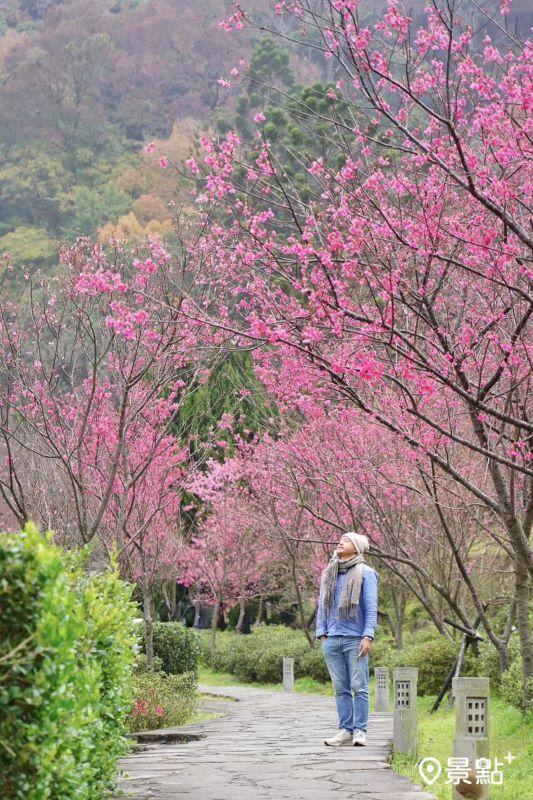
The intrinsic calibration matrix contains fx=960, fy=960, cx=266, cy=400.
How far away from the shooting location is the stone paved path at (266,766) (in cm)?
579

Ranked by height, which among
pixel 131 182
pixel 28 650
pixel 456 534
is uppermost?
pixel 131 182

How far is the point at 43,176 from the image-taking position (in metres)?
52.1

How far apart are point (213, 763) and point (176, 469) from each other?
42.4 ft

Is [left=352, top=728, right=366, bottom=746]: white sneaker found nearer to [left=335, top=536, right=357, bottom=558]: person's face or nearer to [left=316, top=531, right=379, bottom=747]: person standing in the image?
[left=316, top=531, right=379, bottom=747]: person standing

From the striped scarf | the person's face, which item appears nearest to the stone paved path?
the striped scarf

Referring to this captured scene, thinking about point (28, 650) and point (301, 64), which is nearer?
point (28, 650)

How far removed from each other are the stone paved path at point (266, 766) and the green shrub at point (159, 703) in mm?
301

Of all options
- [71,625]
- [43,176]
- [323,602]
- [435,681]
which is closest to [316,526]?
[435,681]

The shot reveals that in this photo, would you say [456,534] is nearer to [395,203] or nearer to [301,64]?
[395,203]

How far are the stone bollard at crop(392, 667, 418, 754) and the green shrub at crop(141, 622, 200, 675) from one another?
7.71 meters

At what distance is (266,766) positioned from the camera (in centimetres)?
715

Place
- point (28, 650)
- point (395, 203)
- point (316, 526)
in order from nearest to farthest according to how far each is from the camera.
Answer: point (28, 650), point (395, 203), point (316, 526)

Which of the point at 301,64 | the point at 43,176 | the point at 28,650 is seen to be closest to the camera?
the point at 28,650

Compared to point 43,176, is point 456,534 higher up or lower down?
lower down
